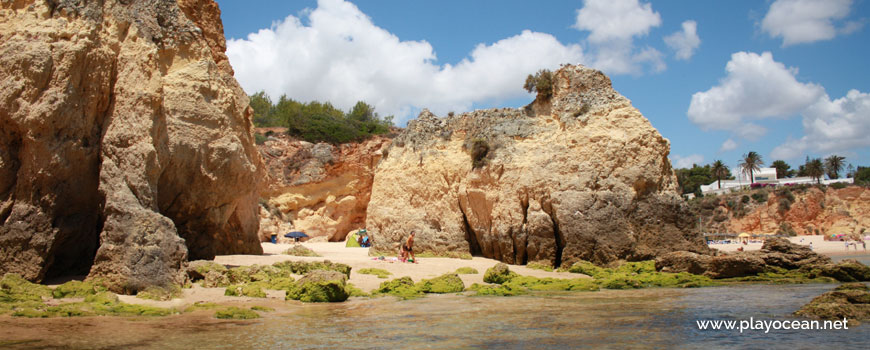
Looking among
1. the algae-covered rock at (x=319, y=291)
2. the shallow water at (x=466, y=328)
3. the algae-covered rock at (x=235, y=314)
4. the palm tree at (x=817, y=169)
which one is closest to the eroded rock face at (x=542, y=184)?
the shallow water at (x=466, y=328)

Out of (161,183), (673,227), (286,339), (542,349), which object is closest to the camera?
(542,349)

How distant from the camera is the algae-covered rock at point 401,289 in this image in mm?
10469

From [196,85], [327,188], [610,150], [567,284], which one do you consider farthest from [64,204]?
[327,188]

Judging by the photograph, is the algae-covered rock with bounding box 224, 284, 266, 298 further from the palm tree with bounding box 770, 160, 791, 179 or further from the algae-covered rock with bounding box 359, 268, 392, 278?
the palm tree with bounding box 770, 160, 791, 179

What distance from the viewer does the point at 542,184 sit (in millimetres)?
14953

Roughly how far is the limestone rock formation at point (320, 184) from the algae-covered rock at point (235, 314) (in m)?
23.1

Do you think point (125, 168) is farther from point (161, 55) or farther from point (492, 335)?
point (492, 335)

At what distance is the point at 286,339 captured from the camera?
6.38 m

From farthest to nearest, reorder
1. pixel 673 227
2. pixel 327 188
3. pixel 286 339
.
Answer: pixel 327 188 < pixel 673 227 < pixel 286 339

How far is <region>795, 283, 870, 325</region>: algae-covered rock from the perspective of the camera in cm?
739

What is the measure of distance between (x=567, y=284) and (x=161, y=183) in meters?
8.03

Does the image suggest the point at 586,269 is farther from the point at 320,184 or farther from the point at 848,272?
the point at 320,184

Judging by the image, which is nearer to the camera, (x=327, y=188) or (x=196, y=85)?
(x=196, y=85)

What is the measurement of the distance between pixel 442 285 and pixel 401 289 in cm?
83
